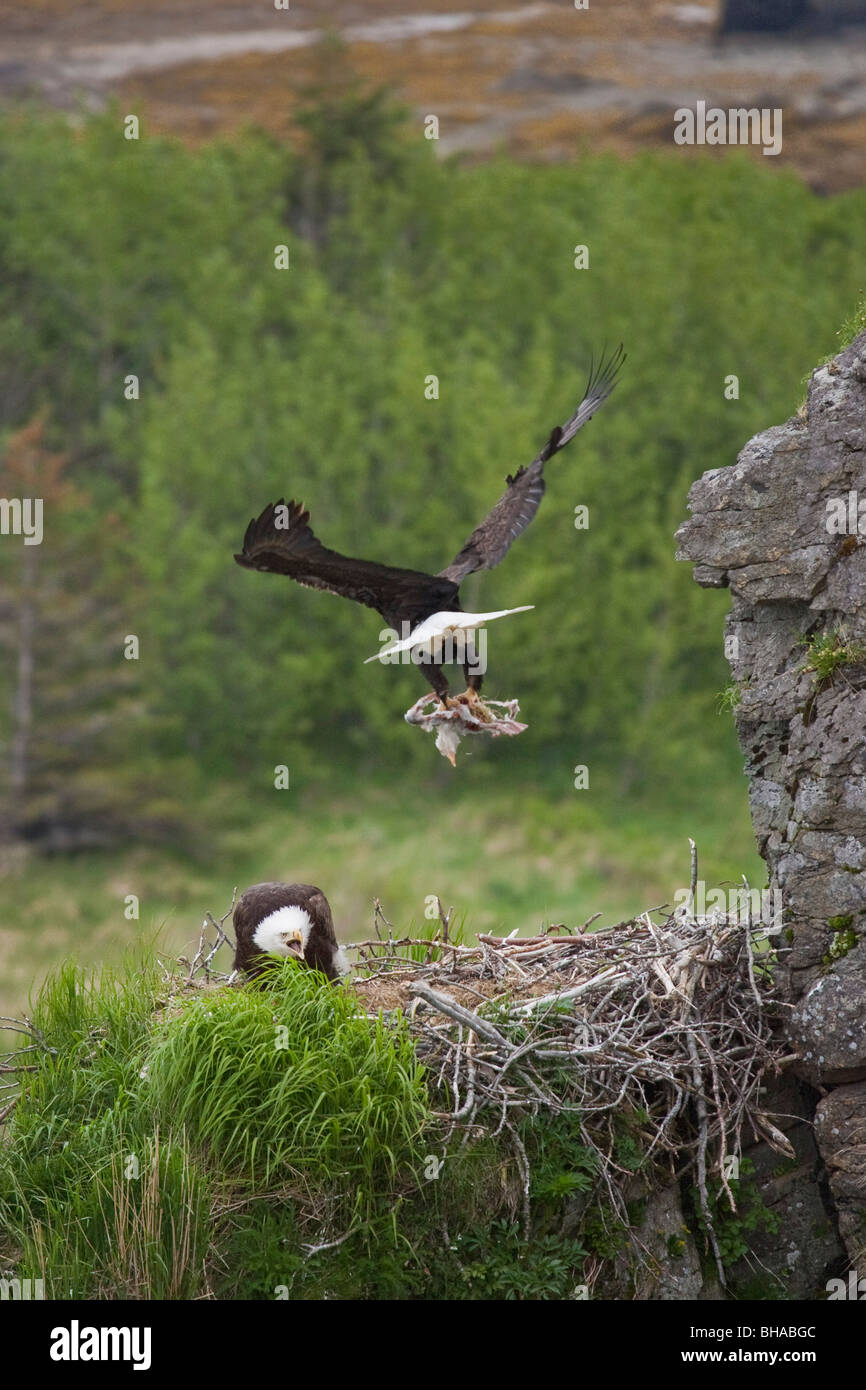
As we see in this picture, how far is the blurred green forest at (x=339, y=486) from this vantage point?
2534 cm

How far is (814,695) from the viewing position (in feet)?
24.2

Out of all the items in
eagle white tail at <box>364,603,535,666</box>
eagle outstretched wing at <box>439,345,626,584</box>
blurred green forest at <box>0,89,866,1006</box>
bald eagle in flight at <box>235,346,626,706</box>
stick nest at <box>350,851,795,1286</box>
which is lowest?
stick nest at <box>350,851,795,1286</box>

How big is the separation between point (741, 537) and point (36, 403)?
2537 centimetres

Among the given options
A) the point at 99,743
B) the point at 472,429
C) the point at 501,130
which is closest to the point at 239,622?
the point at 99,743

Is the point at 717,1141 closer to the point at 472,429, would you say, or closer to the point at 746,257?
the point at 472,429

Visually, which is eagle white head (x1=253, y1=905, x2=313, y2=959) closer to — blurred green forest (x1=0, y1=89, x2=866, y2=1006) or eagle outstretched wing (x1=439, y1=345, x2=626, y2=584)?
eagle outstretched wing (x1=439, y1=345, x2=626, y2=584)

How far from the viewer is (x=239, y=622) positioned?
87.5 feet

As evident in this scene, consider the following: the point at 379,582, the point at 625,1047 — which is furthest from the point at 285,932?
the point at 379,582

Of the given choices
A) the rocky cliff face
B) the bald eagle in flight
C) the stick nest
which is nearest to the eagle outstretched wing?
the bald eagle in flight

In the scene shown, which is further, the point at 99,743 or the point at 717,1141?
the point at 99,743

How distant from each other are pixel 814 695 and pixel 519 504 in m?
1.73

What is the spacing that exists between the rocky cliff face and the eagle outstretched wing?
0.70 meters

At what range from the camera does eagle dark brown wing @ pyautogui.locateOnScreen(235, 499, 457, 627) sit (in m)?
6.75

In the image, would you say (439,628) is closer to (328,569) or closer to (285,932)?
(328,569)
